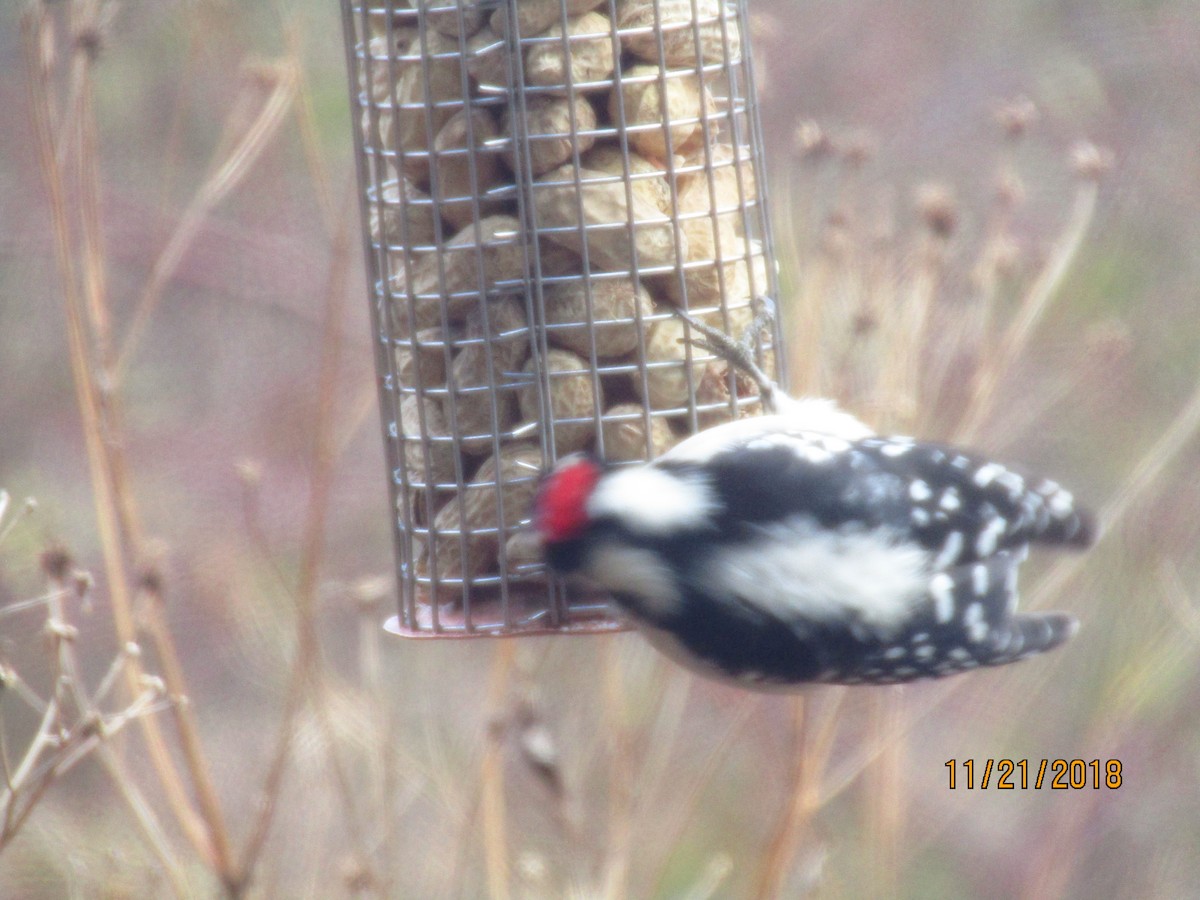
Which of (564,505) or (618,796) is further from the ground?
(564,505)

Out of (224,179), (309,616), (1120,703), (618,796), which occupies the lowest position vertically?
(1120,703)

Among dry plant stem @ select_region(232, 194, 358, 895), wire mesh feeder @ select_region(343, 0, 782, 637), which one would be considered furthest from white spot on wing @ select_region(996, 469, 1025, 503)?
dry plant stem @ select_region(232, 194, 358, 895)

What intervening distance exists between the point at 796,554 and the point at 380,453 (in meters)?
3.68

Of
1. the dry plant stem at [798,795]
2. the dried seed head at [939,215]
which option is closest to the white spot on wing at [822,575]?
the dry plant stem at [798,795]

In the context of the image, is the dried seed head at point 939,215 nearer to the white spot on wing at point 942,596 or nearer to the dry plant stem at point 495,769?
the white spot on wing at point 942,596

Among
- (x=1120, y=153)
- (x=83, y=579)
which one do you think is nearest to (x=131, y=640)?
(x=83, y=579)

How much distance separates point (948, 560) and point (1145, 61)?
3.93m

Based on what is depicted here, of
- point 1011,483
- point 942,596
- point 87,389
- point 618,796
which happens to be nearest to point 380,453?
point 618,796

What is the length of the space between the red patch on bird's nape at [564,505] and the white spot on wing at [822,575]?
0.75 ft

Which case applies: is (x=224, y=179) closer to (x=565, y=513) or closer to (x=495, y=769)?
(x=565, y=513)

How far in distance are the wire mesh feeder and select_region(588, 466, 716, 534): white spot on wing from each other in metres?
0.26

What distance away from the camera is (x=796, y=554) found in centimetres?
234

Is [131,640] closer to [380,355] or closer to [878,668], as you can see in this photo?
[380,355]

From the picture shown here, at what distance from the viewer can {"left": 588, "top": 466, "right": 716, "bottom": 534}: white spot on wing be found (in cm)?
227
